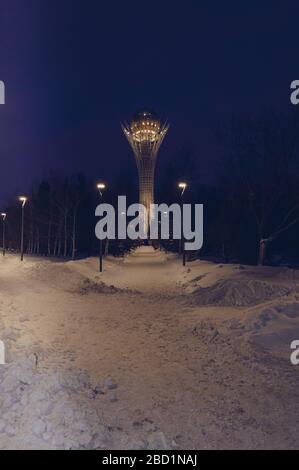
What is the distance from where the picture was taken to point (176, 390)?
700 centimetres

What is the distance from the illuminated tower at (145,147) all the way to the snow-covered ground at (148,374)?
223ft

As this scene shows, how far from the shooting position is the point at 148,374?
7.83 meters

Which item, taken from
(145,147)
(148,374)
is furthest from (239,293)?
(145,147)

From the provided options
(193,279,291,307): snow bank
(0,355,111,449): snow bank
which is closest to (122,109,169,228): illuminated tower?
(193,279,291,307): snow bank

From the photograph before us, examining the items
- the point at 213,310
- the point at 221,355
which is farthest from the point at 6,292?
the point at 221,355

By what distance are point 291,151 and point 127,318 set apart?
2458 cm

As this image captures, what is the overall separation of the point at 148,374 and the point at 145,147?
78.0 m

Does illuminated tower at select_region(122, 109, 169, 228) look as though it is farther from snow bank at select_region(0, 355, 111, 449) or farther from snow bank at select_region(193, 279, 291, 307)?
snow bank at select_region(0, 355, 111, 449)

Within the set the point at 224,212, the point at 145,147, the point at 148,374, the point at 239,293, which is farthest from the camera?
the point at 145,147

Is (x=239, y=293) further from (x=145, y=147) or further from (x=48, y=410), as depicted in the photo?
(x=145, y=147)

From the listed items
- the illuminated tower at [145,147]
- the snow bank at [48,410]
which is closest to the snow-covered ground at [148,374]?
the snow bank at [48,410]

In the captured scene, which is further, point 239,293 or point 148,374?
point 239,293

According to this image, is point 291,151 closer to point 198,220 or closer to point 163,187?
point 198,220

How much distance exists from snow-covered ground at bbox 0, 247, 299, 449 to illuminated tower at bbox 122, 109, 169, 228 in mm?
67867
